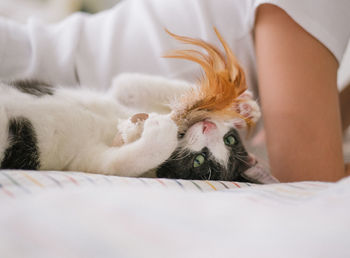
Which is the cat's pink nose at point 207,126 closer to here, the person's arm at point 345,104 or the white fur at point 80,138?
the white fur at point 80,138

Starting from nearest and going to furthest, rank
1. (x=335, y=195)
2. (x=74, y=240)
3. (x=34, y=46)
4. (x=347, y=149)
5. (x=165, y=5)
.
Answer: (x=74, y=240) → (x=335, y=195) → (x=34, y=46) → (x=165, y=5) → (x=347, y=149)

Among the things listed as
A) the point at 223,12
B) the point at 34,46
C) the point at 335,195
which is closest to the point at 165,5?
the point at 223,12

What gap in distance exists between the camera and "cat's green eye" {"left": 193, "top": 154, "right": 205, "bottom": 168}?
0.65 metres

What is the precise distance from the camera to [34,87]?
0.72m

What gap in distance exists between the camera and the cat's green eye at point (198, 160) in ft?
2.13

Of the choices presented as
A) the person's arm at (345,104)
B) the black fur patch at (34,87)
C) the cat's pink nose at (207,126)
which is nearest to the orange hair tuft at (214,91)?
the cat's pink nose at (207,126)

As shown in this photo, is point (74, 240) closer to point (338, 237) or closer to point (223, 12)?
point (338, 237)

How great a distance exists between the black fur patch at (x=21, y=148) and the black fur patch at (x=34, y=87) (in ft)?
0.34

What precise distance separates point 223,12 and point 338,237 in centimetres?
76

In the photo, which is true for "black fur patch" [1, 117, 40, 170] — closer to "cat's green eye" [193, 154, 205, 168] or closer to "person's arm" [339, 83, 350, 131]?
"cat's green eye" [193, 154, 205, 168]

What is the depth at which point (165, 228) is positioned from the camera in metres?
0.33

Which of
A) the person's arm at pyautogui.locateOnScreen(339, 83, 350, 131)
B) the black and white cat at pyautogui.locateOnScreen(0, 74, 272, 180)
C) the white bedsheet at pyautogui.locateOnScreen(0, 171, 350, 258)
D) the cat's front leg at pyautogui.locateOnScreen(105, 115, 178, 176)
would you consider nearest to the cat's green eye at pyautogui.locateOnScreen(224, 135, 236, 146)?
the black and white cat at pyautogui.locateOnScreen(0, 74, 272, 180)

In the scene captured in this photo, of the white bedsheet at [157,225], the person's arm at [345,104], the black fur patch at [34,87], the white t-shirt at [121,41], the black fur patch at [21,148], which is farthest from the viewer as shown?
the person's arm at [345,104]

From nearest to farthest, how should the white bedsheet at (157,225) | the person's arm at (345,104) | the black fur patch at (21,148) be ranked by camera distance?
the white bedsheet at (157,225) < the black fur patch at (21,148) < the person's arm at (345,104)
